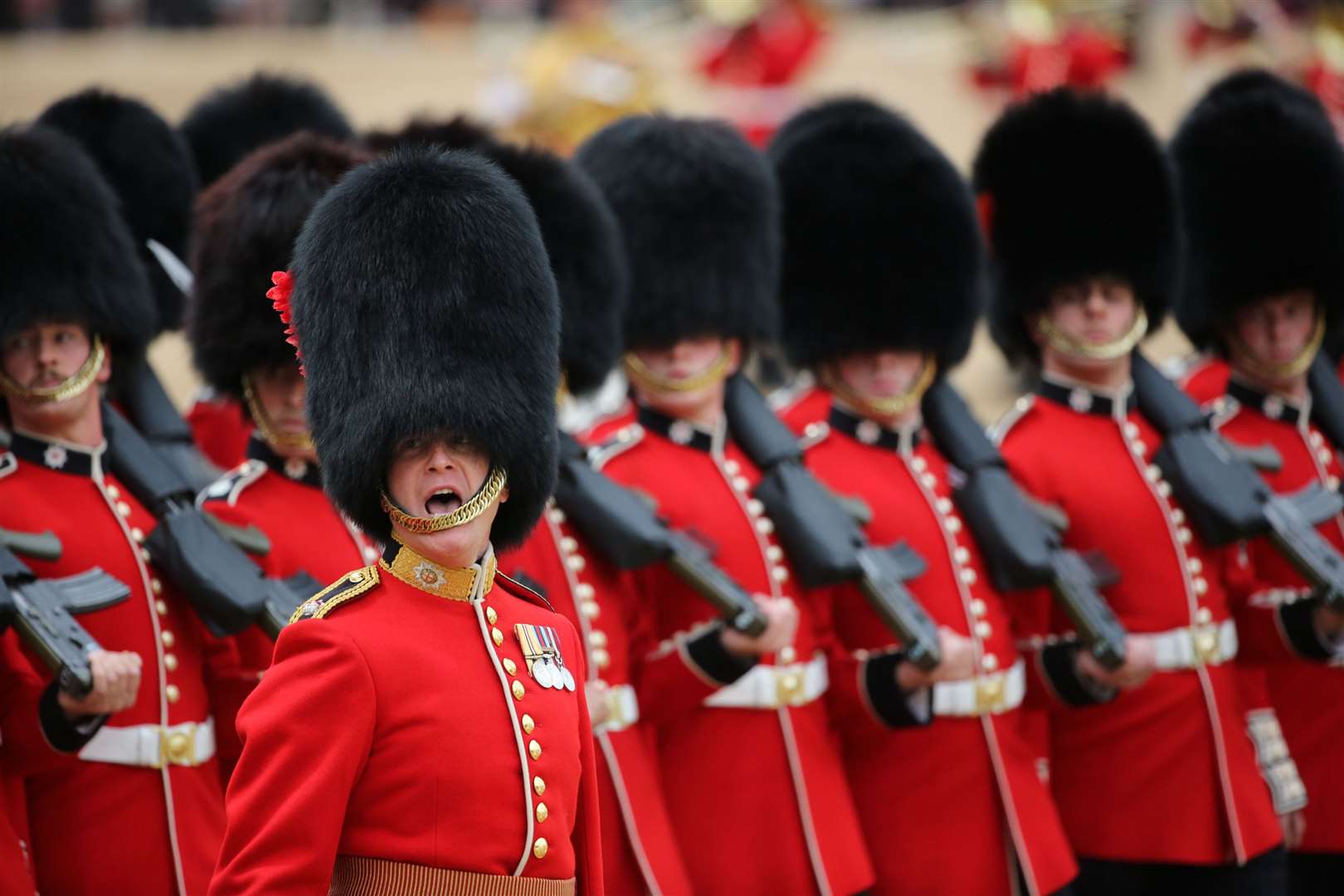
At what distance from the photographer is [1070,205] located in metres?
4.33

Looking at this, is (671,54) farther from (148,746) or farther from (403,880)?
(403,880)

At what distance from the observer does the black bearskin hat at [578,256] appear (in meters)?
3.59

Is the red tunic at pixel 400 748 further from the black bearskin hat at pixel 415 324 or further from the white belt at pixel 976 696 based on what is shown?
the white belt at pixel 976 696

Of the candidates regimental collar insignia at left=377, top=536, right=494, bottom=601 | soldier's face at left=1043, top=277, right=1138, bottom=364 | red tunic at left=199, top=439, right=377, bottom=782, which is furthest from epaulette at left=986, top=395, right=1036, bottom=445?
regimental collar insignia at left=377, top=536, right=494, bottom=601

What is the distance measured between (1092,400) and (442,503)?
2.15 m

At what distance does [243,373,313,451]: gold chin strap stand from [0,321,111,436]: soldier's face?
Answer: 0.86 ft

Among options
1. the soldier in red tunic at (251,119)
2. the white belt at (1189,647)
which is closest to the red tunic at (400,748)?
the white belt at (1189,647)

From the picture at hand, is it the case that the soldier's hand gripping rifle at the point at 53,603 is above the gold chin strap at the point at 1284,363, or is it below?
above

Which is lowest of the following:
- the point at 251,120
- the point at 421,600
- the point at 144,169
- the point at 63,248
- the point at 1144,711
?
the point at 1144,711

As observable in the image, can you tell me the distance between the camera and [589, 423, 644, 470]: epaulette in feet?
11.8

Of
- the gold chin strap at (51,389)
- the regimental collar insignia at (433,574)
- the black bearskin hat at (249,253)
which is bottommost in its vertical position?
the regimental collar insignia at (433,574)

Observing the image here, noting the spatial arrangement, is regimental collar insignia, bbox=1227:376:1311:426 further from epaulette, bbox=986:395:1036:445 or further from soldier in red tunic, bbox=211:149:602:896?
soldier in red tunic, bbox=211:149:602:896

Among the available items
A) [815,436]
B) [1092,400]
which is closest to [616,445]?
[815,436]

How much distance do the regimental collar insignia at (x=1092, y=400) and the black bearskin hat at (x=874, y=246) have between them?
22 centimetres
